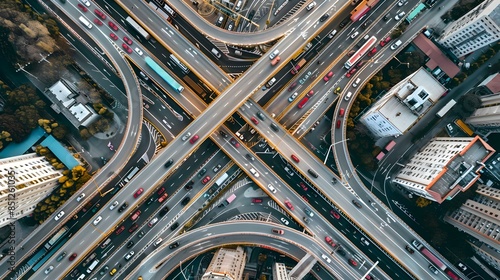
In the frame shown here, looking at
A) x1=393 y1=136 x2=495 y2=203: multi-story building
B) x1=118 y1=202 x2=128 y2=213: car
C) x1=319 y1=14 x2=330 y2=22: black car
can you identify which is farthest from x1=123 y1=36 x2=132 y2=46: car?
x1=393 y1=136 x2=495 y2=203: multi-story building

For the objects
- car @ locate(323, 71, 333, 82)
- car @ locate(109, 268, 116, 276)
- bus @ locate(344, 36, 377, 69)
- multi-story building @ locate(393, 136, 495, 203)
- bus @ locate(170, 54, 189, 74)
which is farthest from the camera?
car @ locate(323, 71, 333, 82)

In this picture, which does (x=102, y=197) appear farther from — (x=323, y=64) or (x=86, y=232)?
(x=323, y=64)

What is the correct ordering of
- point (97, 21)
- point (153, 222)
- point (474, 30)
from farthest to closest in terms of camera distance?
1. point (153, 222)
2. point (97, 21)
3. point (474, 30)

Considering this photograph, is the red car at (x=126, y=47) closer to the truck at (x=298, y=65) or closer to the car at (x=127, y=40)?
the car at (x=127, y=40)

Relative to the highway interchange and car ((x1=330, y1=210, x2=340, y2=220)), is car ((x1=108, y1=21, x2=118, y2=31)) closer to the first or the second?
the highway interchange

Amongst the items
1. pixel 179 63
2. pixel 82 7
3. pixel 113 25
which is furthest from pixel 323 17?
pixel 82 7

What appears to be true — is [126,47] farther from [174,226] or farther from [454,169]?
[454,169]

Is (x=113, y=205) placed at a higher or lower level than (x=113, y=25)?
lower
